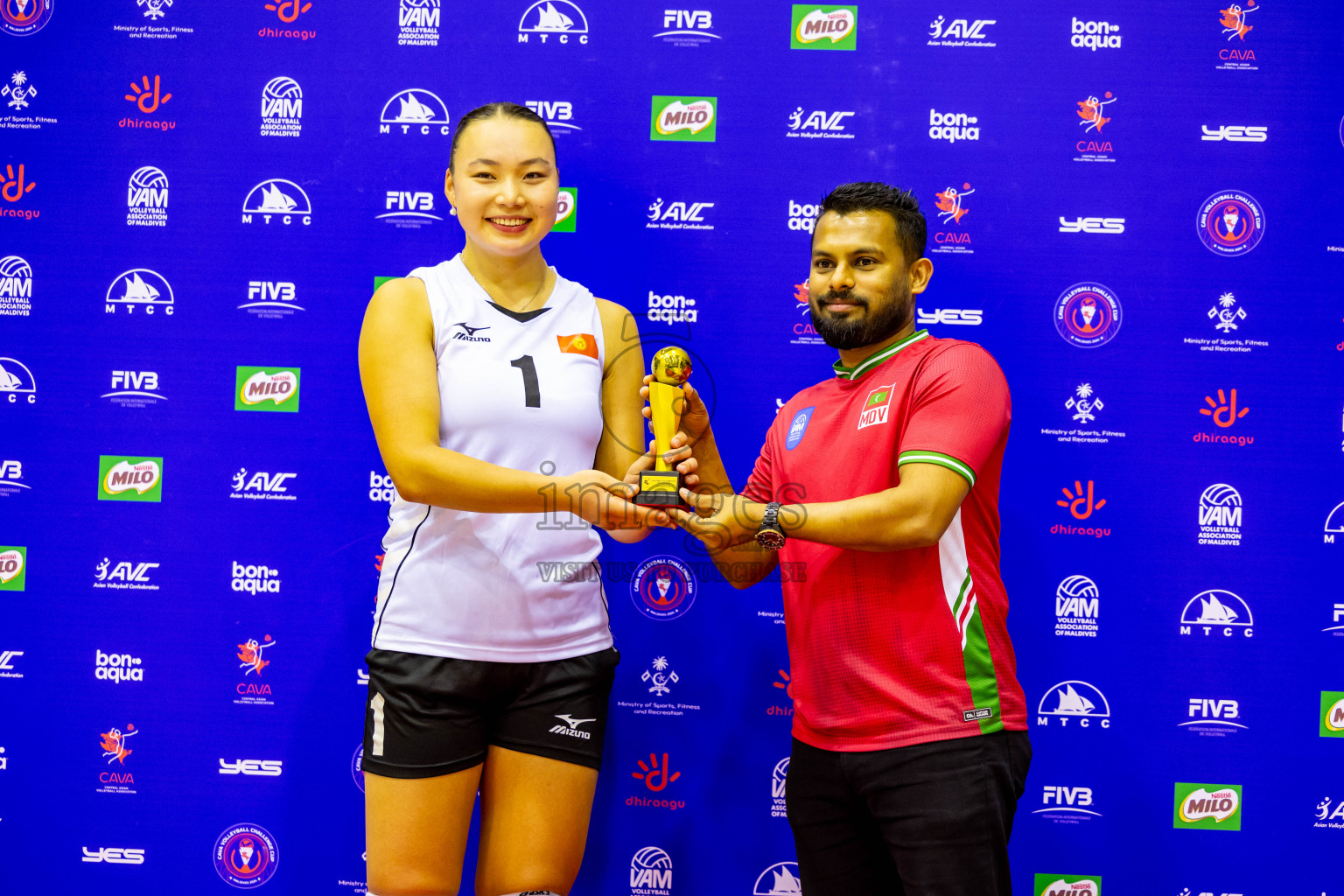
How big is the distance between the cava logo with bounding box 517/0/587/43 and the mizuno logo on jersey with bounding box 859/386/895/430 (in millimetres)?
1701

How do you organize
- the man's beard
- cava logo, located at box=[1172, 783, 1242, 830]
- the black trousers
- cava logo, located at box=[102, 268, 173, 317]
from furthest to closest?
cava logo, located at box=[102, 268, 173, 317] < cava logo, located at box=[1172, 783, 1242, 830] < the man's beard < the black trousers

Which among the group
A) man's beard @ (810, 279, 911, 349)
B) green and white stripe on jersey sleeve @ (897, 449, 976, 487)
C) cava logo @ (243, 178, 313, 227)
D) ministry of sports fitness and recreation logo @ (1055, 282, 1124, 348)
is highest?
cava logo @ (243, 178, 313, 227)

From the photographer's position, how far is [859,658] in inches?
76.9

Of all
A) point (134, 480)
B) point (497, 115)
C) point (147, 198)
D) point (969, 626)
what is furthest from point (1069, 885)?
point (147, 198)

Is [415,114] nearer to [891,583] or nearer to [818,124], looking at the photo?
[818,124]

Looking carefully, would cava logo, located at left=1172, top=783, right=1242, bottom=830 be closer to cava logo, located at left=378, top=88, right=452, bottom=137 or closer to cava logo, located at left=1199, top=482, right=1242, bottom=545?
cava logo, located at left=1199, top=482, right=1242, bottom=545

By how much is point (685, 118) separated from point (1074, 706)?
2430 millimetres

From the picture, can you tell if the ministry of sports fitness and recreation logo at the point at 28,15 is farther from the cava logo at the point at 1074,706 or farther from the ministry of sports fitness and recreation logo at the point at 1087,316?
the cava logo at the point at 1074,706

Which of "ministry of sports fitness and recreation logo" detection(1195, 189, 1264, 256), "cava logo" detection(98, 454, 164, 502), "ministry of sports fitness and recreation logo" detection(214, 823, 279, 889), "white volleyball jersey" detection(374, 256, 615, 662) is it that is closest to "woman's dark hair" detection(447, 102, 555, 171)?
"white volleyball jersey" detection(374, 256, 615, 662)

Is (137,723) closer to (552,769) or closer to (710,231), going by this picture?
(552,769)

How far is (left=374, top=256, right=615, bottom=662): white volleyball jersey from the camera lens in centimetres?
194

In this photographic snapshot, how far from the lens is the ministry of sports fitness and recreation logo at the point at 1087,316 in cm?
281

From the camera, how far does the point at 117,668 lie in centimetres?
288

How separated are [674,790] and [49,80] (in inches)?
132
